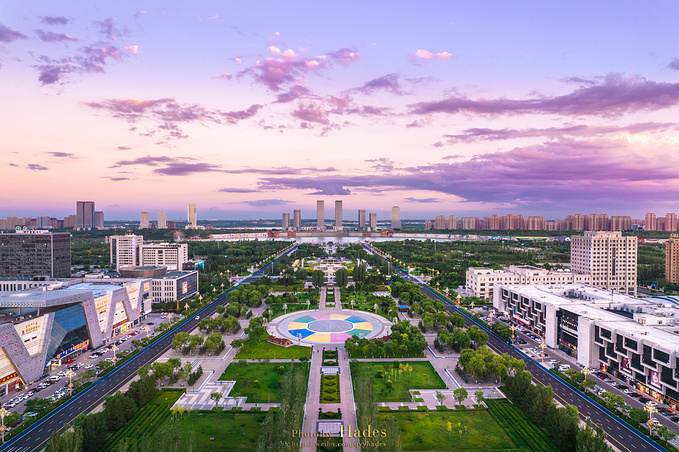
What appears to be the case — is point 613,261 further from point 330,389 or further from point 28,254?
point 28,254

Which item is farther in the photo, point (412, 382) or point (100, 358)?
point (100, 358)

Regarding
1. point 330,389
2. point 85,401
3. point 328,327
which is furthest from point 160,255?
point 330,389

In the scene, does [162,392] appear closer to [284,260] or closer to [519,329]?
[519,329]

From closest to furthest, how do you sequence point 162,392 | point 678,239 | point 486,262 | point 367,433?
point 367,433, point 162,392, point 678,239, point 486,262

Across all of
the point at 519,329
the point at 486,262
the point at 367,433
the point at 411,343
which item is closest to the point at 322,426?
the point at 367,433

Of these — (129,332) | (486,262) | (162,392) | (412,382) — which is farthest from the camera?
(486,262)

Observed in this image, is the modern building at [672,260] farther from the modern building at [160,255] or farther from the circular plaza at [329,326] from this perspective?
the modern building at [160,255]
